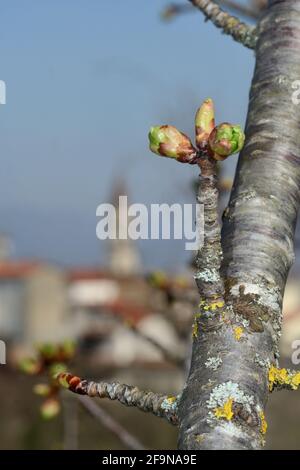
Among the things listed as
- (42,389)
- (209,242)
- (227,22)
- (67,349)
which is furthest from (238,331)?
(67,349)

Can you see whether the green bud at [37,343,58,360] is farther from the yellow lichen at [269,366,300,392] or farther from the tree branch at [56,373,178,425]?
the yellow lichen at [269,366,300,392]

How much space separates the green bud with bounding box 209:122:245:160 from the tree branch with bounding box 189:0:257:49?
4.11 feet

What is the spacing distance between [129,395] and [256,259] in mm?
443

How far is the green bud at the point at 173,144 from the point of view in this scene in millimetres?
1623

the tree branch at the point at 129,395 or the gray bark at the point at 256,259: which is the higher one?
the gray bark at the point at 256,259

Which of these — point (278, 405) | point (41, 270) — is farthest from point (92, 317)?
point (278, 405)

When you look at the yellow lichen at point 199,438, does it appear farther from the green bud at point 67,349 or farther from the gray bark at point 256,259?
the green bud at point 67,349

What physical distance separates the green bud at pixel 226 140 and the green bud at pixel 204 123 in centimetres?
3

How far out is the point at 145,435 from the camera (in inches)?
1420

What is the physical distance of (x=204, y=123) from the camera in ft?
5.26

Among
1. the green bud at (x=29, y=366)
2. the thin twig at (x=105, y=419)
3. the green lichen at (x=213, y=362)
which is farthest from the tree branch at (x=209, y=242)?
the green bud at (x=29, y=366)

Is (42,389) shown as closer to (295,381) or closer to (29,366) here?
(29,366)

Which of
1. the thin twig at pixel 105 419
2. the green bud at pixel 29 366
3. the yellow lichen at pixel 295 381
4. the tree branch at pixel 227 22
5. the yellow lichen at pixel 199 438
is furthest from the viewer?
the green bud at pixel 29 366
